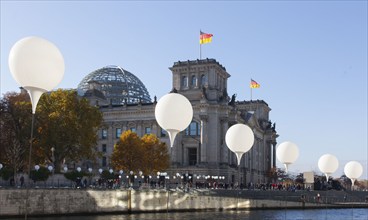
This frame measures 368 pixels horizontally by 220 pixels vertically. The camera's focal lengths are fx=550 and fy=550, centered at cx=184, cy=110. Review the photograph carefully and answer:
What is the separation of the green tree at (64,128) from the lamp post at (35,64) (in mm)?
53686

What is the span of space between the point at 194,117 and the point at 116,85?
34.6 metres

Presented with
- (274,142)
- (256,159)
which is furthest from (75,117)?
(274,142)

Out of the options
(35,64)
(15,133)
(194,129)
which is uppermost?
(194,129)

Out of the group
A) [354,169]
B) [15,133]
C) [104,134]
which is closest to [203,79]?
[104,134]

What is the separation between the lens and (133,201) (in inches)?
2440

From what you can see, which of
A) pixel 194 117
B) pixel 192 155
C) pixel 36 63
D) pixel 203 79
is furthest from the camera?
pixel 203 79

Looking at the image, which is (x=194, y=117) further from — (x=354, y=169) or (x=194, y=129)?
(x=354, y=169)

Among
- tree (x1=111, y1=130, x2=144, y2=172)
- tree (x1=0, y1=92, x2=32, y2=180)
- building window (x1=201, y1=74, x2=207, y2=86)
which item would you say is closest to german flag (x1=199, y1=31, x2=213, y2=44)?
building window (x1=201, y1=74, x2=207, y2=86)

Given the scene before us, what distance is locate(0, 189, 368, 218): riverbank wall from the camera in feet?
172

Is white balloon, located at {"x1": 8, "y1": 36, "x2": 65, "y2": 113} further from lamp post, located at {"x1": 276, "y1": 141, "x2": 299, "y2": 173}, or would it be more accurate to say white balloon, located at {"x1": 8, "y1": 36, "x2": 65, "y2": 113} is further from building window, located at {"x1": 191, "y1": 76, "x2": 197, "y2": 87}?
building window, located at {"x1": 191, "y1": 76, "x2": 197, "y2": 87}

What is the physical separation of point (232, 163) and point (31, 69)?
105687mm

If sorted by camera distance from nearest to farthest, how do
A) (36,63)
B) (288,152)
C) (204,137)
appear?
1. (36,63)
2. (288,152)
3. (204,137)

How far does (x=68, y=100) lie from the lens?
242 ft

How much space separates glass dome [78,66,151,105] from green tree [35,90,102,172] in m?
59.1
